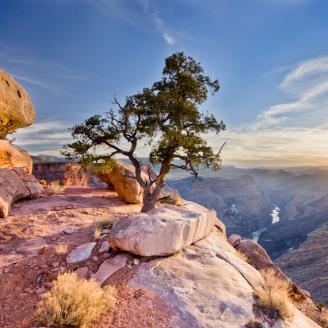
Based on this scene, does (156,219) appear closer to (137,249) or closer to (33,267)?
(137,249)

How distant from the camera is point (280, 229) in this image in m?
168

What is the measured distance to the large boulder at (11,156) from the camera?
65.5ft

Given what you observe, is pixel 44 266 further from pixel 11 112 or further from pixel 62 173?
pixel 62 173

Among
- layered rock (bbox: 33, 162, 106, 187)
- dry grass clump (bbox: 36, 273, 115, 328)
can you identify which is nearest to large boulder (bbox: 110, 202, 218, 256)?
dry grass clump (bbox: 36, 273, 115, 328)

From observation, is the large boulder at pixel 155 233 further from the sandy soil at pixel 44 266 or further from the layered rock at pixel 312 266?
the layered rock at pixel 312 266

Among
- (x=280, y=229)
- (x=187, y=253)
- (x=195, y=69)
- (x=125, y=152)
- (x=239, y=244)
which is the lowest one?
(x=280, y=229)

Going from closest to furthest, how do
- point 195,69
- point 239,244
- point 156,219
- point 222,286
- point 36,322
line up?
point 36,322, point 222,286, point 156,219, point 195,69, point 239,244

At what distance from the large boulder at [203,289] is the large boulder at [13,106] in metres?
11.4

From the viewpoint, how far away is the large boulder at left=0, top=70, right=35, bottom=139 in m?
15.2

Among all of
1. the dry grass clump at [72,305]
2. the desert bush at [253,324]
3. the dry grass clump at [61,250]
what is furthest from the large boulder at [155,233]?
the desert bush at [253,324]

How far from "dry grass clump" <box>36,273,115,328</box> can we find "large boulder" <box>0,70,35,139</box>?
11534 millimetres

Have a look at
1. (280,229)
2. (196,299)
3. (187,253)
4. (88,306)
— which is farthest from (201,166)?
(280,229)

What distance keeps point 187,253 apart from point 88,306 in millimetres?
4446

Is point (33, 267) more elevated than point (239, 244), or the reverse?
point (33, 267)
